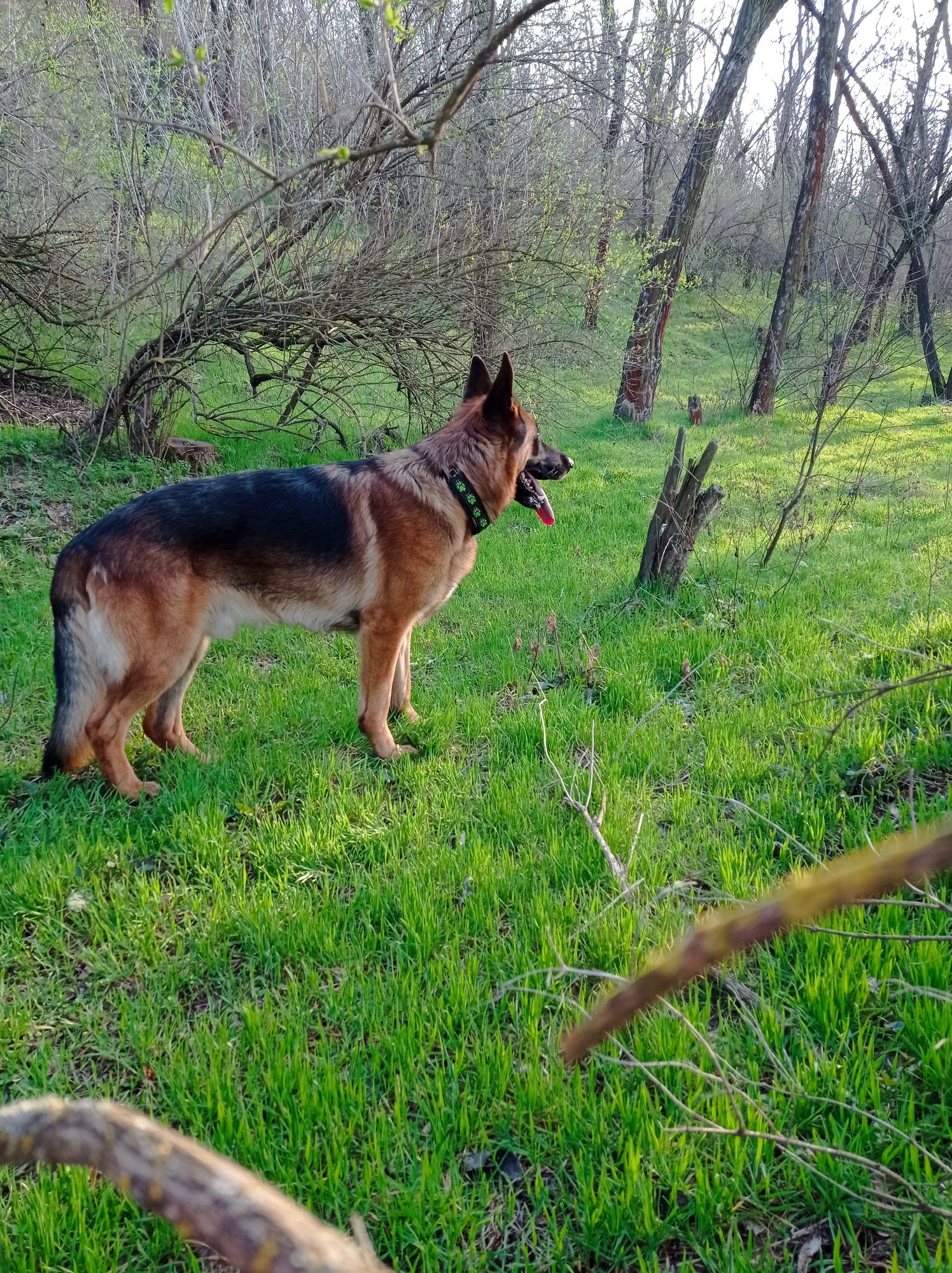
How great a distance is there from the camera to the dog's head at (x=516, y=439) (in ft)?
13.5

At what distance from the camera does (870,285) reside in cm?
884

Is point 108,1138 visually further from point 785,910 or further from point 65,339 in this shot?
point 65,339

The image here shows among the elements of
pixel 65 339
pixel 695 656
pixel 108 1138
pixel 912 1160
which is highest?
pixel 65 339

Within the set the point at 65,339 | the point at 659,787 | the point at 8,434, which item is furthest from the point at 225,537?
the point at 65,339

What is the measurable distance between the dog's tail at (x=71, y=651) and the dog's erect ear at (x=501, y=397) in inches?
92.1

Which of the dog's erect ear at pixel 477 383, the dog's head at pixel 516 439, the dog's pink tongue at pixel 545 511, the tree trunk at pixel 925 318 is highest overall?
the tree trunk at pixel 925 318

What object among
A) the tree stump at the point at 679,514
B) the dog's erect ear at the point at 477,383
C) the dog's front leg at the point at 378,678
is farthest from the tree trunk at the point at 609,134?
the dog's front leg at the point at 378,678

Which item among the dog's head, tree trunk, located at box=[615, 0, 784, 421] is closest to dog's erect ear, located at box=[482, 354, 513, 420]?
the dog's head

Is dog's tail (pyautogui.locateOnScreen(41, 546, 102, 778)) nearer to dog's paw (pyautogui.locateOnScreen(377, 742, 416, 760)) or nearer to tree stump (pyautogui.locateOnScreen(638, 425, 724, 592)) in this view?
dog's paw (pyautogui.locateOnScreen(377, 742, 416, 760))

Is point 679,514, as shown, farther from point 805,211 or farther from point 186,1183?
point 805,211

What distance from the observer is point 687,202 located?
11523mm

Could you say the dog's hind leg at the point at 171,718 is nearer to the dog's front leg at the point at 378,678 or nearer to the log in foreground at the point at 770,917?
the dog's front leg at the point at 378,678

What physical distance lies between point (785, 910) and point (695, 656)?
4482 millimetres

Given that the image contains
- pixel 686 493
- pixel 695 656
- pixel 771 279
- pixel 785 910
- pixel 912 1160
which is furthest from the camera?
pixel 771 279
